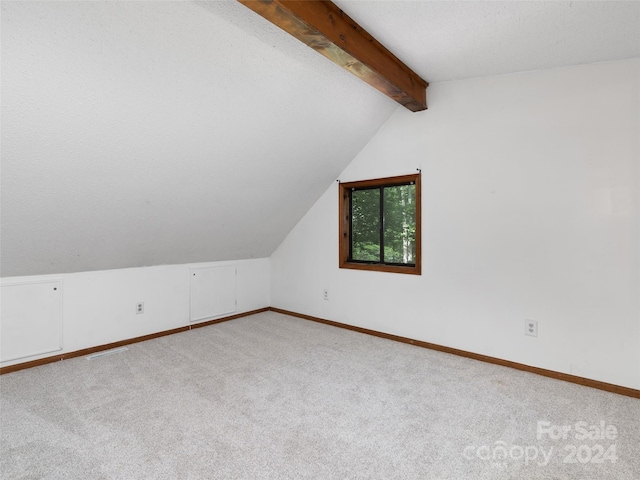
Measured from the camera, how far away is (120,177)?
2416 mm

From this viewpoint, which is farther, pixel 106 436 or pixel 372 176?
pixel 372 176

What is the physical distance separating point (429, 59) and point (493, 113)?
741 mm

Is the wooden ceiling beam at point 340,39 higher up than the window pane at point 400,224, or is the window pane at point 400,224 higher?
the wooden ceiling beam at point 340,39

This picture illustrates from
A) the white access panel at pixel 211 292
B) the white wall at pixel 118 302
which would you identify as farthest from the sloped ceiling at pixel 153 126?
the white access panel at pixel 211 292

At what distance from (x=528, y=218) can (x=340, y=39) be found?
192cm

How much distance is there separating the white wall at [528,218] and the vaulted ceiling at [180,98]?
0.25 metres

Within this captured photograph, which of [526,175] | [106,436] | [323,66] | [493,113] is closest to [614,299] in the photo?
[526,175]

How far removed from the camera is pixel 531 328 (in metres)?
2.71

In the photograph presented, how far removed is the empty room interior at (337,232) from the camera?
1725 mm

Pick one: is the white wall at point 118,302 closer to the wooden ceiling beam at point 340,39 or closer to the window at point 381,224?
the window at point 381,224

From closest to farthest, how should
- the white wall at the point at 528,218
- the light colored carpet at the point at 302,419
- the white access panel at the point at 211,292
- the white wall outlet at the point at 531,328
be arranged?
the light colored carpet at the point at 302,419 → the white wall at the point at 528,218 → the white wall outlet at the point at 531,328 → the white access panel at the point at 211,292

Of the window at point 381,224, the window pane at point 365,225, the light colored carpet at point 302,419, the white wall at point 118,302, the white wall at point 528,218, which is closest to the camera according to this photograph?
the light colored carpet at point 302,419

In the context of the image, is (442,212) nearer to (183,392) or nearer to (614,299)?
(614,299)

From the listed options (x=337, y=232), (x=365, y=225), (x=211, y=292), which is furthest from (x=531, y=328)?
(x=211, y=292)
